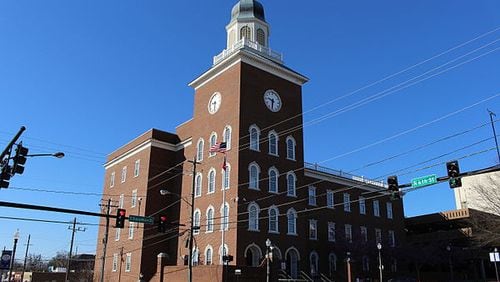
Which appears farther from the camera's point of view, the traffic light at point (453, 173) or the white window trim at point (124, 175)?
the white window trim at point (124, 175)

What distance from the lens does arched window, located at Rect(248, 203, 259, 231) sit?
1764 inches

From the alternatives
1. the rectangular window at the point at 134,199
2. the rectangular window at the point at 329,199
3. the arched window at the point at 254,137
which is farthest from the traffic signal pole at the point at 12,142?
the rectangular window at the point at 329,199

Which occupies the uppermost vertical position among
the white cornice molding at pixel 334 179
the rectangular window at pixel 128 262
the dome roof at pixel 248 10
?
the dome roof at pixel 248 10

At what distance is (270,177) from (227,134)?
239 inches

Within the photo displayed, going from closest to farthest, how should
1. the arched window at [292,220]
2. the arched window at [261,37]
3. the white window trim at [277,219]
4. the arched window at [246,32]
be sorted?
the white window trim at [277,219] < the arched window at [292,220] < the arched window at [246,32] < the arched window at [261,37]

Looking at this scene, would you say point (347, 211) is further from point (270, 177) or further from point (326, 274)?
point (270, 177)

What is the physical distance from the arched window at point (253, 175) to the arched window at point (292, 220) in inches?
190

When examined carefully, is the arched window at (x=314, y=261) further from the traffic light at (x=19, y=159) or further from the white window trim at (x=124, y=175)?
the traffic light at (x=19, y=159)

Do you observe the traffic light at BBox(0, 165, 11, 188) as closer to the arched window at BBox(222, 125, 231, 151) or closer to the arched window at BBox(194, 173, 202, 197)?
the arched window at BBox(222, 125, 231, 151)

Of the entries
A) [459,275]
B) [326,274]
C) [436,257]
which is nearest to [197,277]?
[326,274]

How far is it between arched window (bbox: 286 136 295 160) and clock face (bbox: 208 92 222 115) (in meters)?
8.19

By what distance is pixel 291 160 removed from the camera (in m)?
50.8

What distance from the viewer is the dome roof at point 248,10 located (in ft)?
178

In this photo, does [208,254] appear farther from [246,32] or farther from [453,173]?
[453,173]
